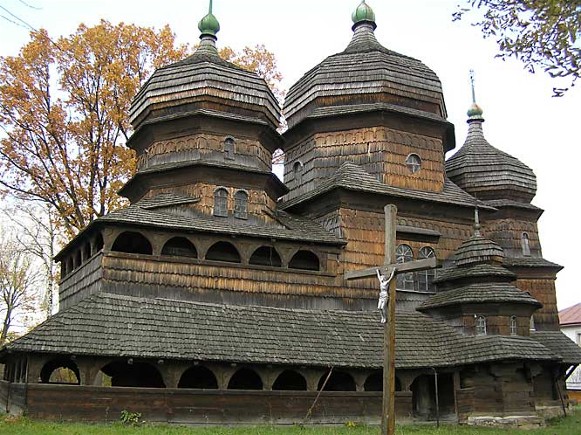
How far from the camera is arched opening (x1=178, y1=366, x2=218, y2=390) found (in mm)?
16328

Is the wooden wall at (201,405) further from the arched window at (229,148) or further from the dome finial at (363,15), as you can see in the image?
the dome finial at (363,15)

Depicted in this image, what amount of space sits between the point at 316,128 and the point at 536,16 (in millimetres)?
13780

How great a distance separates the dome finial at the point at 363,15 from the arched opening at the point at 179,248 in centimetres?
1169

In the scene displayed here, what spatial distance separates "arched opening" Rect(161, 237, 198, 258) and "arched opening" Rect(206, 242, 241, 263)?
43 cm

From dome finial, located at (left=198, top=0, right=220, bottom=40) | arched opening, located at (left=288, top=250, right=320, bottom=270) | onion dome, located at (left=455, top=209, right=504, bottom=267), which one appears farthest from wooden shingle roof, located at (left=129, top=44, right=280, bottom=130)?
onion dome, located at (left=455, top=209, right=504, bottom=267)

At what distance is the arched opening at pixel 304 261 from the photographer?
18484 millimetres

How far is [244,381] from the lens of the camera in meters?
16.7

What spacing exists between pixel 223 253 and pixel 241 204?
5.46 feet

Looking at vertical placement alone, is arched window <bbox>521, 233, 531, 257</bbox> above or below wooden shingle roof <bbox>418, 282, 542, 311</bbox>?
above

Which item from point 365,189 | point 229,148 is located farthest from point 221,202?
point 365,189

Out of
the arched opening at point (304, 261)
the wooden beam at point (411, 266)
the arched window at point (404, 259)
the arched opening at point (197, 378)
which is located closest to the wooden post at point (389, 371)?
the wooden beam at point (411, 266)

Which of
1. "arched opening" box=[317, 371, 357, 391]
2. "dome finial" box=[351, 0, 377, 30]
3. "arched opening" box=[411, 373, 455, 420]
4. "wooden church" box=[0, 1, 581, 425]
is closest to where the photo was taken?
"wooden church" box=[0, 1, 581, 425]

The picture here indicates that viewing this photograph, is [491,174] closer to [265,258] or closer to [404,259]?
[404,259]

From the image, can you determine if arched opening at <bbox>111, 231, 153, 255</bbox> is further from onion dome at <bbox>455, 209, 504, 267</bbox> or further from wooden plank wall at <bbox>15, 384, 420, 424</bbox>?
onion dome at <bbox>455, 209, 504, 267</bbox>
